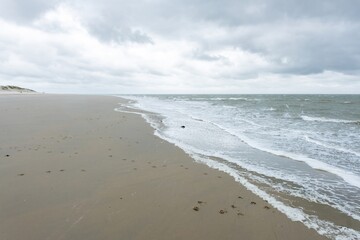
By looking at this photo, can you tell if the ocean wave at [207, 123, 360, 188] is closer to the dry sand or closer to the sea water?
the sea water

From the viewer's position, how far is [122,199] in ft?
18.7

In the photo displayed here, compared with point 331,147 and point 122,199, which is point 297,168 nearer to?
point 331,147

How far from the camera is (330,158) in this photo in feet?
33.0

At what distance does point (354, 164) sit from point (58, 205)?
9.07 meters

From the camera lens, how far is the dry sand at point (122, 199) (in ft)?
14.8

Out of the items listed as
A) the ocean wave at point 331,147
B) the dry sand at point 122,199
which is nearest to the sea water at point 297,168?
the ocean wave at point 331,147

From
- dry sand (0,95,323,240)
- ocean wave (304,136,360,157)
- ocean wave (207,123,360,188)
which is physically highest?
dry sand (0,95,323,240)

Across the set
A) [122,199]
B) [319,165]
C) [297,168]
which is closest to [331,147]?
[319,165]

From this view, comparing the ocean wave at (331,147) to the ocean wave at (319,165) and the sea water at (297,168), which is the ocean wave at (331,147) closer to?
the sea water at (297,168)

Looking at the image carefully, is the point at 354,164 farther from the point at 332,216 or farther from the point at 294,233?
the point at 294,233

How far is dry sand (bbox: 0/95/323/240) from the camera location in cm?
452

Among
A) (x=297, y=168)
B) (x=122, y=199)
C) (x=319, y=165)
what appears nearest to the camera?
(x=122, y=199)

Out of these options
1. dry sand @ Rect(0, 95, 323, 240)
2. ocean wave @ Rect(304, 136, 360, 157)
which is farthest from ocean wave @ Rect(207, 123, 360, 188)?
dry sand @ Rect(0, 95, 323, 240)

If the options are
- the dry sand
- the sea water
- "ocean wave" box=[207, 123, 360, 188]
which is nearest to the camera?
the dry sand
